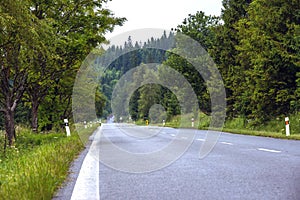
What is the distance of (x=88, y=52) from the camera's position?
65.9 feet

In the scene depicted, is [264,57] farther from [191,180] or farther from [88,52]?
[191,180]

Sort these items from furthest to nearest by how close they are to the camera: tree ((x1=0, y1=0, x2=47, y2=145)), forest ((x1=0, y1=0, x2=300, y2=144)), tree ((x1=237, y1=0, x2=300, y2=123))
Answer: tree ((x1=237, y1=0, x2=300, y2=123))
forest ((x1=0, y1=0, x2=300, y2=144))
tree ((x1=0, y1=0, x2=47, y2=145))

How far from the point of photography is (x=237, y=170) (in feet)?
22.2

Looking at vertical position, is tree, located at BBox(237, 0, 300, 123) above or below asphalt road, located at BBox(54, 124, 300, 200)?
above

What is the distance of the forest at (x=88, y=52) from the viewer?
1289cm

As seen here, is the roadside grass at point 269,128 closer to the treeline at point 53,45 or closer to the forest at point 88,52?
the forest at point 88,52

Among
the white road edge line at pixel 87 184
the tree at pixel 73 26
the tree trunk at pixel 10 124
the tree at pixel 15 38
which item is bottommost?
the white road edge line at pixel 87 184

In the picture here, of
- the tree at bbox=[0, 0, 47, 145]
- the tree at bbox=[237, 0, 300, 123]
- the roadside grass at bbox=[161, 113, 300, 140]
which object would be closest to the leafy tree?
the roadside grass at bbox=[161, 113, 300, 140]

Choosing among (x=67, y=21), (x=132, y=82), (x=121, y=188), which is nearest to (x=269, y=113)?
(x=67, y=21)

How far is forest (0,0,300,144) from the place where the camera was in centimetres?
1289

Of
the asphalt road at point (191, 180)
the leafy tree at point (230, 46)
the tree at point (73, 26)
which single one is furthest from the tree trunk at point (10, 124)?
the leafy tree at point (230, 46)

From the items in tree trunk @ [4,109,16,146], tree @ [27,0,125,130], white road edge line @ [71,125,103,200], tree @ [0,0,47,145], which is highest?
tree @ [27,0,125,130]

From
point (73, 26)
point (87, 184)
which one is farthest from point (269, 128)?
point (87, 184)

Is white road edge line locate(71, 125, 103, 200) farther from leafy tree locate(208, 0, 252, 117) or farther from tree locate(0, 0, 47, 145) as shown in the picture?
leafy tree locate(208, 0, 252, 117)
